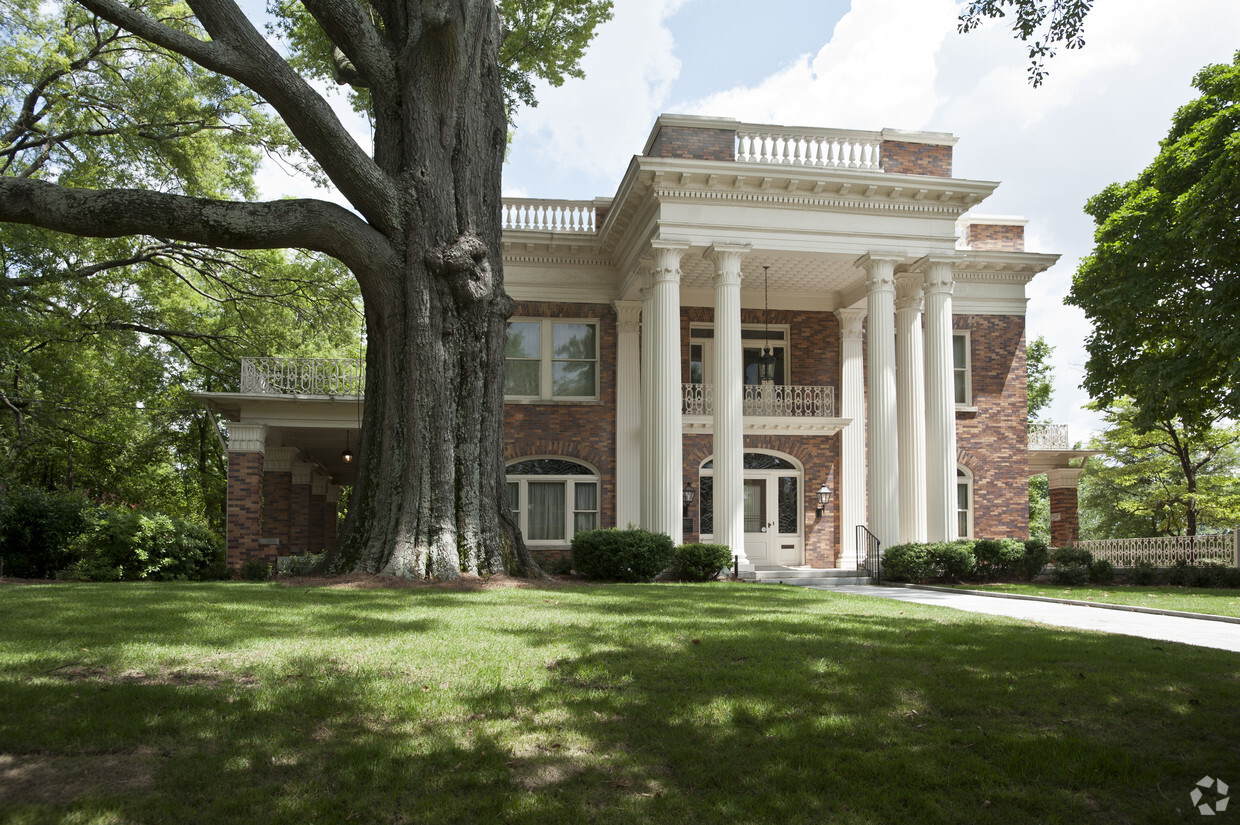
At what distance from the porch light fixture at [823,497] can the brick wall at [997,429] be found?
4231 millimetres

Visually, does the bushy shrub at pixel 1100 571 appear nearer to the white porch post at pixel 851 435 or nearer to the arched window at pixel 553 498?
the white porch post at pixel 851 435

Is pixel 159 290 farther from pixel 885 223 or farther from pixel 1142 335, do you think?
pixel 1142 335

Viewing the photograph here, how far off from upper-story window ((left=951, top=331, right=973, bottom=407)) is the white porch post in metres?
2.75

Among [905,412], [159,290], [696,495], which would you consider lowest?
[696,495]

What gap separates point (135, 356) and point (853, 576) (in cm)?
2220

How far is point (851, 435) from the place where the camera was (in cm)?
2297

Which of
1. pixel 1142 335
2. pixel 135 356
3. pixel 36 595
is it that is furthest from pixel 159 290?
pixel 1142 335

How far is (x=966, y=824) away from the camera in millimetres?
3789

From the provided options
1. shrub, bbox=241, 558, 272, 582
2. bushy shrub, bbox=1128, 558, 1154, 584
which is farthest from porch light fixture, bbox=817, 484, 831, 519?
shrub, bbox=241, 558, 272, 582

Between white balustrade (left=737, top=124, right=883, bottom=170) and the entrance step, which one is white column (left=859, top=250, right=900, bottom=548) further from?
white balustrade (left=737, top=124, right=883, bottom=170)

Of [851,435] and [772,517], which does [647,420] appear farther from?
[851,435]

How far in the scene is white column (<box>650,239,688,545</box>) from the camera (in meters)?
19.0

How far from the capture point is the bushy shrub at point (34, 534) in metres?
16.2

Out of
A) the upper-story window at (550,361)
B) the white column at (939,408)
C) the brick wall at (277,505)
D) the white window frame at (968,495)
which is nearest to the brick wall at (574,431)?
the upper-story window at (550,361)
